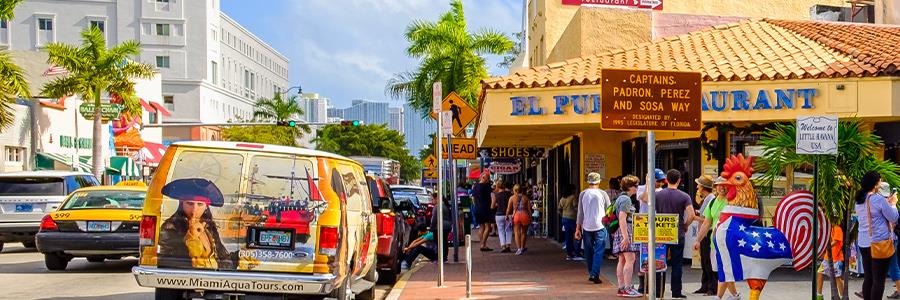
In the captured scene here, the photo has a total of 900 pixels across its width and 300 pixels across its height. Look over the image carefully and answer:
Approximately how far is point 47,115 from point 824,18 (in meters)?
28.2

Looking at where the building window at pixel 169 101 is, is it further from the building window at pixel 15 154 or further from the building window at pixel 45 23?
the building window at pixel 15 154

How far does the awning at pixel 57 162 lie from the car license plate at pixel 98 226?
957 inches

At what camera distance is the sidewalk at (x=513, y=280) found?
14125 mm

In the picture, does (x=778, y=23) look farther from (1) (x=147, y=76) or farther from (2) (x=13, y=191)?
(1) (x=147, y=76)

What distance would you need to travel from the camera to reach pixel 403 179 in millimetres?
117625

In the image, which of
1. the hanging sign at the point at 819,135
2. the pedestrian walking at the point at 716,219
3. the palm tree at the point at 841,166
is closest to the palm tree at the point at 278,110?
the pedestrian walking at the point at 716,219

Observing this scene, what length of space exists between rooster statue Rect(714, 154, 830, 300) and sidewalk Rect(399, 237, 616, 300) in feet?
11.0

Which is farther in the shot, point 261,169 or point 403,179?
point 403,179

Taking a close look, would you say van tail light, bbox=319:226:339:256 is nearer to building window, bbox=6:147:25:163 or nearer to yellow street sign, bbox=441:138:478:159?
yellow street sign, bbox=441:138:478:159

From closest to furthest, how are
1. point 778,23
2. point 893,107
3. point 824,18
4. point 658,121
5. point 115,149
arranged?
point 658,121
point 893,107
point 778,23
point 824,18
point 115,149

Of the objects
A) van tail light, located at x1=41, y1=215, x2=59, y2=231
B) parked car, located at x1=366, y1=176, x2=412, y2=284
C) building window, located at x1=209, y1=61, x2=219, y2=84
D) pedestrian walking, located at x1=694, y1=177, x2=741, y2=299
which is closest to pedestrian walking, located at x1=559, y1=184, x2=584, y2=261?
parked car, located at x1=366, y1=176, x2=412, y2=284

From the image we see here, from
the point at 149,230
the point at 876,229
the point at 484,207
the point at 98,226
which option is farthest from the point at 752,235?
the point at 484,207

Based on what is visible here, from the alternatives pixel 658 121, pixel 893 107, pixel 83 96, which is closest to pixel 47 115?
pixel 83 96

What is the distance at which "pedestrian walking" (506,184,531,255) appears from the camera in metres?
22.5
